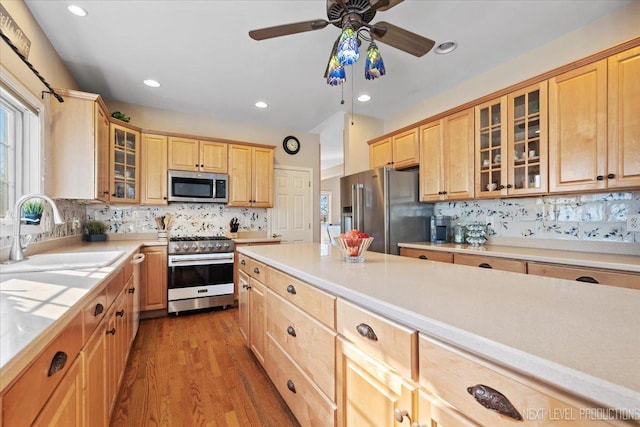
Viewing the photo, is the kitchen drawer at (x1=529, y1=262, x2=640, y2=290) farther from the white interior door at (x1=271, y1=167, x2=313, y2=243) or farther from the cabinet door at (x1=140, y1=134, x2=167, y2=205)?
the cabinet door at (x1=140, y1=134, x2=167, y2=205)

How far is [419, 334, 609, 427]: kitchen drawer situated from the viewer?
20.9 inches

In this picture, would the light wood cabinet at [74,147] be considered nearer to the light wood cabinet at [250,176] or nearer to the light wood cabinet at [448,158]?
the light wood cabinet at [250,176]

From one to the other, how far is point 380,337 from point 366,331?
0.07 m

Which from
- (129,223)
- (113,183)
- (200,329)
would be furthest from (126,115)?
(200,329)

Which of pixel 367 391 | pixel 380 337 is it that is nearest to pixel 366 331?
pixel 380 337

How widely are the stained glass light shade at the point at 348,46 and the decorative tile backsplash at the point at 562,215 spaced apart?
91.1 inches

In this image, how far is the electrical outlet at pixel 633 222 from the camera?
2.12 metres

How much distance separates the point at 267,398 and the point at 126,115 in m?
3.81

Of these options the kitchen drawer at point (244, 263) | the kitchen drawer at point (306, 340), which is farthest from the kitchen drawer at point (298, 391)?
the kitchen drawer at point (244, 263)

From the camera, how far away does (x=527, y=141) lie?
2574 millimetres

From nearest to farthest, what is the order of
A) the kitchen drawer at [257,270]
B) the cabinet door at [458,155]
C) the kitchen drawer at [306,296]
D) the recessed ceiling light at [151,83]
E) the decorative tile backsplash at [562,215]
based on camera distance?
1. the kitchen drawer at [306,296]
2. the kitchen drawer at [257,270]
3. the decorative tile backsplash at [562,215]
4. the cabinet door at [458,155]
5. the recessed ceiling light at [151,83]

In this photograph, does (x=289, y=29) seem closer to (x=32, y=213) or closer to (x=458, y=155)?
(x=32, y=213)

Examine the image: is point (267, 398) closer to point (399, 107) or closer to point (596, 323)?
point (596, 323)

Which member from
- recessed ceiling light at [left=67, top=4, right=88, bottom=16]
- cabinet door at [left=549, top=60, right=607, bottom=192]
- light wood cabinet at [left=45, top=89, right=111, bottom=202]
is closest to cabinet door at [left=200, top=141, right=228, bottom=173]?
light wood cabinet at [left=45, top=89, right=111, bottom=202]
